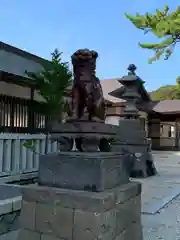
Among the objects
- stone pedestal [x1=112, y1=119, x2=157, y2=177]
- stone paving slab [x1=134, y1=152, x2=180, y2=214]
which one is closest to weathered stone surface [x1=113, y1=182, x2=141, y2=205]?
stone paving slab [x1=134, y1=152, x2=180, y2=214]

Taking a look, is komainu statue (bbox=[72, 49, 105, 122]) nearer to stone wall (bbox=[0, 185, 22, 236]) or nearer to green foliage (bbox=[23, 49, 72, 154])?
stone wall (bbox=[0, 185, 22, 236])

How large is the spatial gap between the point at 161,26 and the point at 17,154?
7.77 metres

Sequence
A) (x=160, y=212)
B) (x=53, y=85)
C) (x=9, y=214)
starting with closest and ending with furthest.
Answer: (x=9, y=214) < (x=160, y=212) < (x=53, y=85)

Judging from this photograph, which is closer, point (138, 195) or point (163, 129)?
point (138, 195)

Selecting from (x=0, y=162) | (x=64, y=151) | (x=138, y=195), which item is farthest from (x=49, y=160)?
(x=0, y=162)

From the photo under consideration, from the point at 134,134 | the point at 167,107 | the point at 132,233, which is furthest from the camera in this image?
the point at 167,107

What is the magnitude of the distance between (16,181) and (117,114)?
939 centimetres

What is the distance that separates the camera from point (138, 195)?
259 cm

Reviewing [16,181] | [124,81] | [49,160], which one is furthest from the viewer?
[124,81]

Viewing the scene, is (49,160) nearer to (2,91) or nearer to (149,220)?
(149,220)

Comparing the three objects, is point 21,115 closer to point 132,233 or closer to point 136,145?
point 136,145

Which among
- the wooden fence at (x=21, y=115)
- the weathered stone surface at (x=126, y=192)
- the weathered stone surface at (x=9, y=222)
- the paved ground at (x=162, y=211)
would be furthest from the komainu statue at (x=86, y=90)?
the wooden fence at (x=21, y=115)

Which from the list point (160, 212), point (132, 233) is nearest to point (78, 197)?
point (132, 233)

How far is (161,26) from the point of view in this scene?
1030cm
